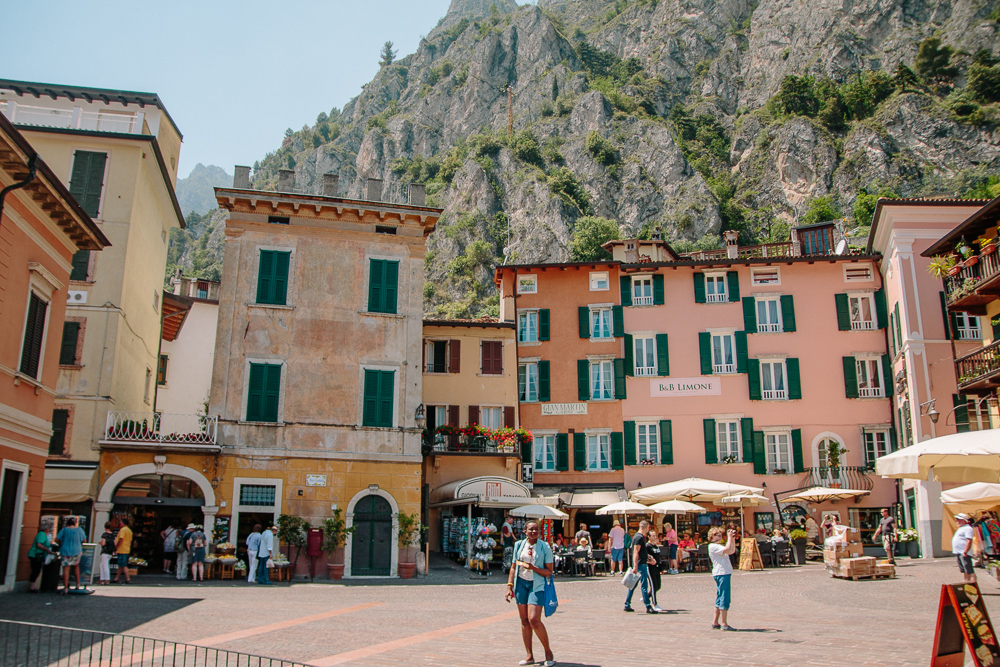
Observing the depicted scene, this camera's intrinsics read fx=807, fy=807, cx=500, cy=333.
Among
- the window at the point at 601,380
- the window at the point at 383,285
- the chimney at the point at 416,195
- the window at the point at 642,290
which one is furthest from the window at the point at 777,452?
the chimney at the point at 416,195

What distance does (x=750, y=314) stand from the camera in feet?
103

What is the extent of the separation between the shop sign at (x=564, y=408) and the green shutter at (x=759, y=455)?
6426 millimetres

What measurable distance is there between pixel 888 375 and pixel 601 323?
428 inches

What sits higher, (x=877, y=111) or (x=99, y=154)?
(x=877, y=111)

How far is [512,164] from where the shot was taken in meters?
97.0

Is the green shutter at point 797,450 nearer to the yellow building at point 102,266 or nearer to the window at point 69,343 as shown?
the yellow building at point 102,266

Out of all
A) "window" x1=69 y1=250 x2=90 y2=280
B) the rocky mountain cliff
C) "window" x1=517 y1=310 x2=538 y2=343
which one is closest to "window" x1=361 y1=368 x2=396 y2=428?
"window" x1=69 y1=250 x2=90 y2=280

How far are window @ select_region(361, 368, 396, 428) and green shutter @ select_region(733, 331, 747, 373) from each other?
1441 centimetres

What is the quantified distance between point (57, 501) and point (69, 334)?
4.46 m

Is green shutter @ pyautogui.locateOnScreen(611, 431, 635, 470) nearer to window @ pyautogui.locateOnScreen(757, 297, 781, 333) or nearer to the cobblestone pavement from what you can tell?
window @ pyautogui.locateOnScreen(757, 297, 781, 333)

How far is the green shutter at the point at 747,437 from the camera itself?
30.1m

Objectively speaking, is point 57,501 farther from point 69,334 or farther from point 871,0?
point 871,0

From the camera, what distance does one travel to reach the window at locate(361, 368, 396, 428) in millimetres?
22984

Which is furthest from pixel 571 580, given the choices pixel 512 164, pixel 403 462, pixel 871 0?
pixel 871 0
